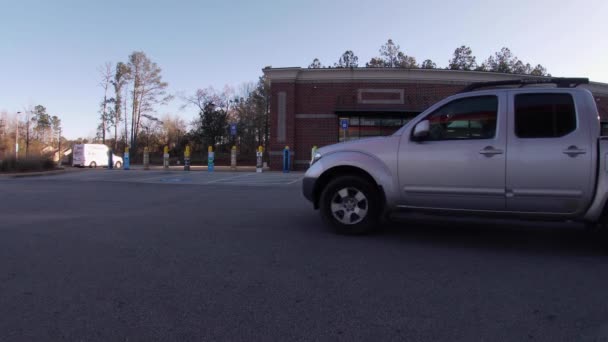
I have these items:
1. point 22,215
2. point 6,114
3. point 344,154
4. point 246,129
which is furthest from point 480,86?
point 6,114

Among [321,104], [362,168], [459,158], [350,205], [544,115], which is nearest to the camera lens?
[544,115]

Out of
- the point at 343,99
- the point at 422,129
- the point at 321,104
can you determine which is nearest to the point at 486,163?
the point at 422,129

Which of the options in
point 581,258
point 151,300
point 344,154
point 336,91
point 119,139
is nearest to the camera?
point 151,300

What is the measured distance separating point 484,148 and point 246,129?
50.3 meters

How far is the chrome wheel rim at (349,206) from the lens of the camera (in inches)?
207

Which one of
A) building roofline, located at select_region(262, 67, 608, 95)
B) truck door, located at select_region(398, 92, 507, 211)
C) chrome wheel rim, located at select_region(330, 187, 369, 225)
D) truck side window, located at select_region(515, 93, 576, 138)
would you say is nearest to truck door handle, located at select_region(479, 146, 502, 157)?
truck door, located at select_region(398, 92, 507, 211)

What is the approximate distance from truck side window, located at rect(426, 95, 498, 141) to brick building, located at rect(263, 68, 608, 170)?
19.8 meters

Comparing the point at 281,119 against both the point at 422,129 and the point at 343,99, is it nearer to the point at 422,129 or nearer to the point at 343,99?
the point at 343,99

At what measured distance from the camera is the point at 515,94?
4723 mm

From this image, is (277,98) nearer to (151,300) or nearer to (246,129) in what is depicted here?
(151,300)

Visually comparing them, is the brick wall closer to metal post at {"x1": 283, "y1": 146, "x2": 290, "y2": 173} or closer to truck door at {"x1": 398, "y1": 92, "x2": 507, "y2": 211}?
metal post at {"x1": 283, "y1": 146, "x2": 290, "y2": 173}

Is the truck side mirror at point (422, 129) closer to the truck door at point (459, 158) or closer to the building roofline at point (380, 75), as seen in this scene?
the truck door at point (459, 158)

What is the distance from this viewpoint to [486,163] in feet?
15.1

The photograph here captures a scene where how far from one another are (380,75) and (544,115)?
21528 mm
